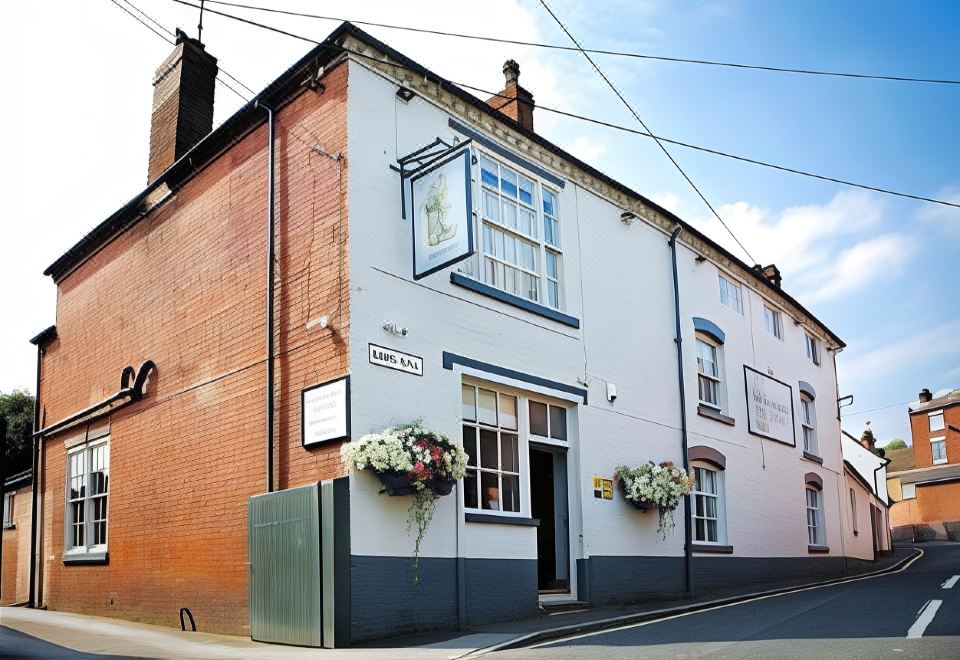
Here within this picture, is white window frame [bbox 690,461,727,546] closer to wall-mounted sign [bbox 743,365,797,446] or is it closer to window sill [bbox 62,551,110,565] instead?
wall-mounted sign [bbox 743,365,797,446]

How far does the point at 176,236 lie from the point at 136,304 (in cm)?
160

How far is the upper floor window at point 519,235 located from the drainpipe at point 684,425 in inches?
154

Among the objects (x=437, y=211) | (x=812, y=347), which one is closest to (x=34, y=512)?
(x=437, y=211)

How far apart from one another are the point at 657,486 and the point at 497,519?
3863 millimetres

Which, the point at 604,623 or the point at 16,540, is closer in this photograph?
the point at 604,623

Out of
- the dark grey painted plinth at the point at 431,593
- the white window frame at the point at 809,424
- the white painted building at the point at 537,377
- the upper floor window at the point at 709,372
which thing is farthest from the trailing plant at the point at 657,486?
the white window frame at the point at 809,424

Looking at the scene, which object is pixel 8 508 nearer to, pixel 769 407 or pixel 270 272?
pixel 270 272

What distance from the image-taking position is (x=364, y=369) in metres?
10.7

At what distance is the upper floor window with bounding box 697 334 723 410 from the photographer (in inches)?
725

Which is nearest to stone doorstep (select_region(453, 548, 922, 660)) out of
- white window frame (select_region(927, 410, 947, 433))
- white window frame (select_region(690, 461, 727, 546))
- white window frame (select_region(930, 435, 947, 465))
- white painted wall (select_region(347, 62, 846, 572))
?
white painted wall (select_region(347, 62, 846, 572))

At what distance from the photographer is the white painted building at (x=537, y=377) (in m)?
11.0

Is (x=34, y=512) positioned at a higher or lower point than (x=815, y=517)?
higher

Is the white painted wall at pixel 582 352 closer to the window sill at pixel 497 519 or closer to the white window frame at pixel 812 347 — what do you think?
the window sill at pixel 497 519

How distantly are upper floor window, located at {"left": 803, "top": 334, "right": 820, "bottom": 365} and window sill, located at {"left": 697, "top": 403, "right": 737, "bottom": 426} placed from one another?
7.23 metres
